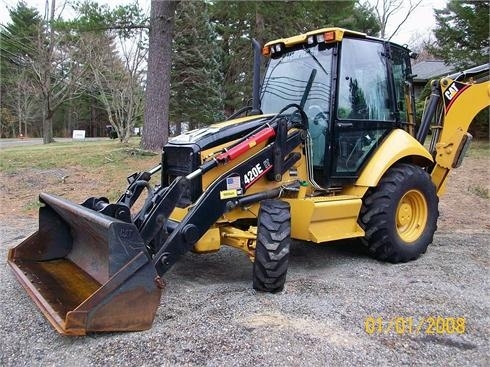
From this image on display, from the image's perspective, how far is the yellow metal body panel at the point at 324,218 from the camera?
14.6 ft

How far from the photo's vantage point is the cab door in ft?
15.7

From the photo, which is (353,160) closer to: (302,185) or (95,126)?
(302,185)

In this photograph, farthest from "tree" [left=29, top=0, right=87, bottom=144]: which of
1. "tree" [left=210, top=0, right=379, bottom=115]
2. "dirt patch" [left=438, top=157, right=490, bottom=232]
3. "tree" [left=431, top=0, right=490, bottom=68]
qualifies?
"dirt patch" [left=438, top=157, right=490, bottom=232]

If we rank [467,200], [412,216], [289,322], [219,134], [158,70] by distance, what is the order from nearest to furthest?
1. [289,322]
2. [219,134]
3. [412,216]
4. [467,200]
5. [158,70]

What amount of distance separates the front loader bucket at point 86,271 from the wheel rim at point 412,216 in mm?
2972

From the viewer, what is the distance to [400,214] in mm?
5230

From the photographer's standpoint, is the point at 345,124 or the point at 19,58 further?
the point at 19,58

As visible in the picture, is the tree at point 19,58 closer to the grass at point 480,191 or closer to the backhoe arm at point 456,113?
the grass at point 480,191

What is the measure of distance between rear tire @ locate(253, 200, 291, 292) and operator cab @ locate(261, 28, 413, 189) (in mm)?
931

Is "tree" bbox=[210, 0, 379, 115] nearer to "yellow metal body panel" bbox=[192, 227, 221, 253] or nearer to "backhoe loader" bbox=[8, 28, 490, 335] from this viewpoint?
"backhoe loader" bbox=[8, 28, 490, 335]

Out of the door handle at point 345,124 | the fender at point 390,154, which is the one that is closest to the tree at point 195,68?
the fender at point 390,154
